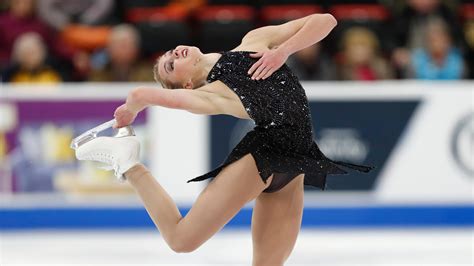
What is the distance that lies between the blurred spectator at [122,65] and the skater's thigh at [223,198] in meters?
3.72

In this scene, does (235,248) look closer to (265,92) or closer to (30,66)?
(265,92)

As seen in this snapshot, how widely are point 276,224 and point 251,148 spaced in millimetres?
362

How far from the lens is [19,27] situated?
789cm

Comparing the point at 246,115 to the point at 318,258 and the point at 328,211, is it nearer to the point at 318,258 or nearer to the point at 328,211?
the point at 318,258

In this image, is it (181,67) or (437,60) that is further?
(437,60)

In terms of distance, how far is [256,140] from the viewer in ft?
11.9

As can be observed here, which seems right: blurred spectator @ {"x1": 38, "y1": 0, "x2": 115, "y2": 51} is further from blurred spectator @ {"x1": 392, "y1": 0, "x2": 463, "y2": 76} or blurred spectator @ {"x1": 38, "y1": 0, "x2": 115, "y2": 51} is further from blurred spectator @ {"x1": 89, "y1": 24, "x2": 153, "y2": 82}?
blurred spectator @ {"x1": 392, "y1": 0, "x2": 463, "y2": 76}

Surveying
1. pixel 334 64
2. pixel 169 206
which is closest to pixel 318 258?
pixel 169 206

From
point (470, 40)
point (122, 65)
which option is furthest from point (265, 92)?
point (470, 40)

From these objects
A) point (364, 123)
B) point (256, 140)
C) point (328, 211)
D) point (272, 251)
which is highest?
point (256, 140)

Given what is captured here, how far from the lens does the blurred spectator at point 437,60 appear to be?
24.0 feet

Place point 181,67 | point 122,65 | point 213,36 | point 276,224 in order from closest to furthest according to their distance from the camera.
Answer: point 181,67
point 276,224
point 122,65
point 213,36

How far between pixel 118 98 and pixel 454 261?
263 cm

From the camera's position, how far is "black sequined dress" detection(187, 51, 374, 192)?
3557 millimetres
